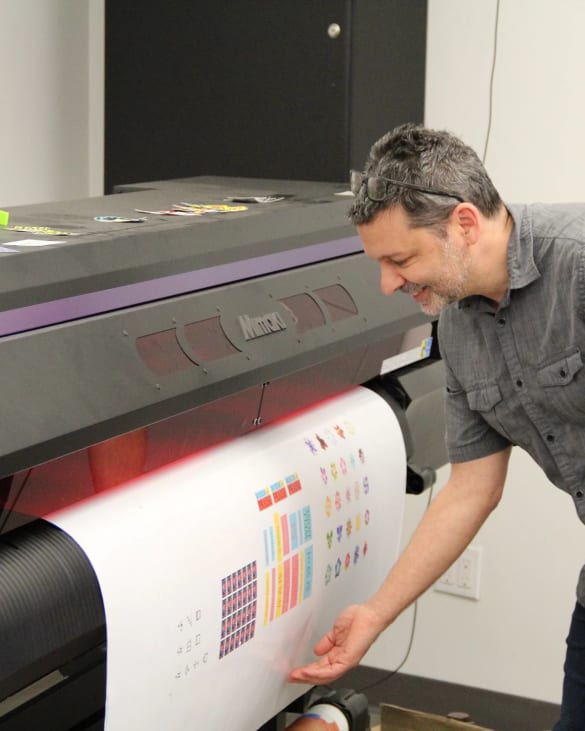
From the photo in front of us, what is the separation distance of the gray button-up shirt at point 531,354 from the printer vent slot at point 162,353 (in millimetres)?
436

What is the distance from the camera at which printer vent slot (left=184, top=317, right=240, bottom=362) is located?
1.21 meters

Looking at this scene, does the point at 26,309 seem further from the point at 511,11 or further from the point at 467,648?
the point at 467,648

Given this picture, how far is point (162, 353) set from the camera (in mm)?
1163

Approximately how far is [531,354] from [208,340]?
17.2 inches

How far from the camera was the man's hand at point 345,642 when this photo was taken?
1462mm

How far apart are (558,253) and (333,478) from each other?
0.38 metres

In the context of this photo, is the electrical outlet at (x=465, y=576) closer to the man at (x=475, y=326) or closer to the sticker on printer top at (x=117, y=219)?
the man at (x=475, y=326)

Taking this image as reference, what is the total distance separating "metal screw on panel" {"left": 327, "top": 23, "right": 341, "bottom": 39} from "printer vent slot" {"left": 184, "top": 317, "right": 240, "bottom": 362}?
39.4 inches

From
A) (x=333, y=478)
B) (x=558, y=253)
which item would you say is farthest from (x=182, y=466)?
(x=558, y=253)

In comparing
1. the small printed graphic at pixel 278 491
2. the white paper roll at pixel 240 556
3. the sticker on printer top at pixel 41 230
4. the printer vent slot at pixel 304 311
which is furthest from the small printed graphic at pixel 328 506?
the sticker on printer top at pixel 41 230

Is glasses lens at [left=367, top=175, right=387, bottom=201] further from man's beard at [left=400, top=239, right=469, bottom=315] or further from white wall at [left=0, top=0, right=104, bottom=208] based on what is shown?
white wall at [left=0, top=0, right=104, bottom=208]

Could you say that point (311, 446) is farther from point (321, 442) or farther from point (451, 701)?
point (451, 701)

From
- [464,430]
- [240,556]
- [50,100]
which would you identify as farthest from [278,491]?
[50,100]

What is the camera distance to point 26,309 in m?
1.05
